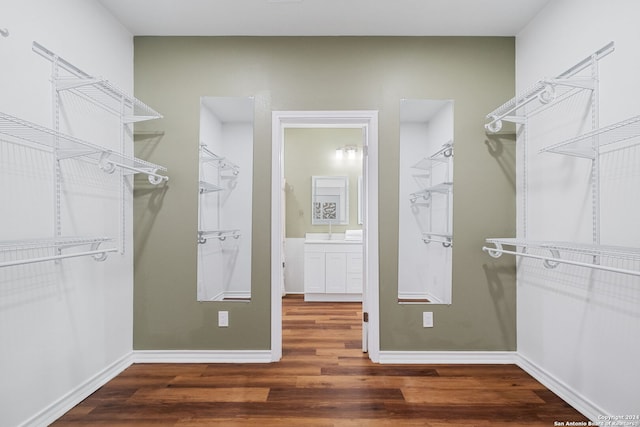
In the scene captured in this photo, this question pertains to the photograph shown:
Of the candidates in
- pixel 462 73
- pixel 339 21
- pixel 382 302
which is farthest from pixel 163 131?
pixel 462 73

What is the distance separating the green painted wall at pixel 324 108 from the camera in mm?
2508

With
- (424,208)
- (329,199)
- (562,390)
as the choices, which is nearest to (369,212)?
(424,208)

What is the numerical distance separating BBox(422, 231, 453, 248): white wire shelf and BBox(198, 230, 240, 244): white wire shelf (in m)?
1.44

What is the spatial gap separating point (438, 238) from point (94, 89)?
2541mm

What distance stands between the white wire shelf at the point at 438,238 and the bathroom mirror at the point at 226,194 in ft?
4.44

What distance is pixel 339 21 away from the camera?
7.74ft

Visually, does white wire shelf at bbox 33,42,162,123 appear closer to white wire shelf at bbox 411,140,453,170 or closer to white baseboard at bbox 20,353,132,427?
white baseboard at bbox 20,353,132,427

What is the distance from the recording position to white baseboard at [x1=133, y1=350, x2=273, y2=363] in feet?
8.20

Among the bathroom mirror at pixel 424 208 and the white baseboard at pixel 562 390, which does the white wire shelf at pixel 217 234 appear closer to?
the bathroom mirror at pixel 424 208

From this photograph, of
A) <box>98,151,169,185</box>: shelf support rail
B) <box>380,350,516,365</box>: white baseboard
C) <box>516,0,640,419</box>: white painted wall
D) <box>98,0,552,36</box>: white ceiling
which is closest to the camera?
<box>516,0,640,419</box>: white painted wall

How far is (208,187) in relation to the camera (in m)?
2.56

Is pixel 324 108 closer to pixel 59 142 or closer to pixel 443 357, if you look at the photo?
pixel 59 142

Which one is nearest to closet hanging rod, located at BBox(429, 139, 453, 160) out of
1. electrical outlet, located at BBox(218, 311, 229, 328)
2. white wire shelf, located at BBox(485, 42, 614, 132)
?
white wire shelf, located at BBox(485, 42, 614, 132)

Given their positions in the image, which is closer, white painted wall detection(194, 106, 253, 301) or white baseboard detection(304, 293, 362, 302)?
white painted wall detection(194, 106, 253, 301)
